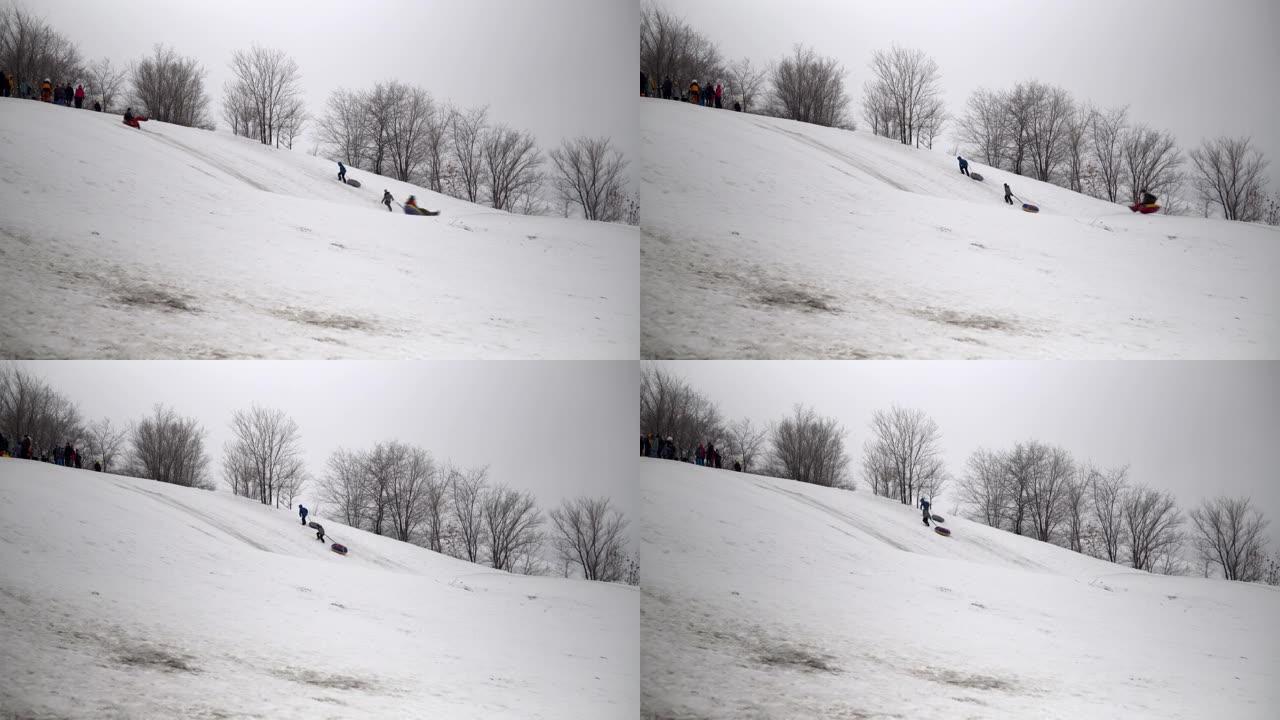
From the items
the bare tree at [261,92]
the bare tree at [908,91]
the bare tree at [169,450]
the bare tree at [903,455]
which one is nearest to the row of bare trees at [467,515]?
the bare tree at [169,450]

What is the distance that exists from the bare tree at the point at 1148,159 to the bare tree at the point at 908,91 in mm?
1444

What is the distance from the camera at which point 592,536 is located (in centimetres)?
793

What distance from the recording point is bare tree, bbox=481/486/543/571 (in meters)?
7.84

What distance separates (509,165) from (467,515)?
2.75 m

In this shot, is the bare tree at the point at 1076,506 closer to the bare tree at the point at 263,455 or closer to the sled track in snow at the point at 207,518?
the bare tree at the point at 263,455

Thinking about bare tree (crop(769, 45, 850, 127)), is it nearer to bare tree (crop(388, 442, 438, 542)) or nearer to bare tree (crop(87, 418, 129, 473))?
bare tree (crop(388, 442, 438, 542))

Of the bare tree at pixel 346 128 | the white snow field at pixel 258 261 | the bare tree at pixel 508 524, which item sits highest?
the bare tree at pixel 346 128

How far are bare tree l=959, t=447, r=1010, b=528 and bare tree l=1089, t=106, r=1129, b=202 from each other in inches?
85.9

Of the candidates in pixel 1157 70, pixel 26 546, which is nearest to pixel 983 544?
pixel 1157 70

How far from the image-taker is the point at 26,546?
6.92m

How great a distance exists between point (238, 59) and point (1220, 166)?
729 cm

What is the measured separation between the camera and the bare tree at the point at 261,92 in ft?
24.5

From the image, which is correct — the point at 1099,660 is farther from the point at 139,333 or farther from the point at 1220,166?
the point at 139,333

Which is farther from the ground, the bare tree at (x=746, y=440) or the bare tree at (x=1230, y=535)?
the bare tree at (x=746, y=440)
